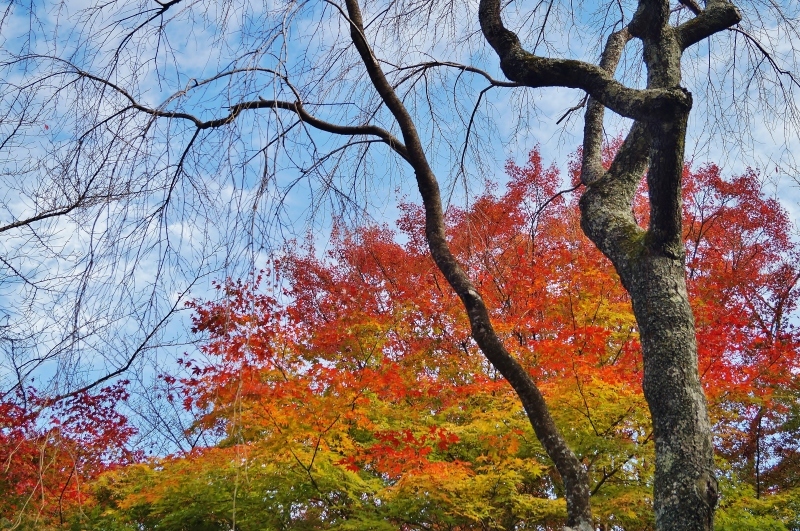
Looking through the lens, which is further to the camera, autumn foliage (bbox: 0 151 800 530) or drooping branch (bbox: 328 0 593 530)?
autumn foliage (bbox: 0 151 800 530)

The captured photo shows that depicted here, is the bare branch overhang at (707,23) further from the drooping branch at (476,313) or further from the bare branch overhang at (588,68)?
the drooping branch at (476,313)

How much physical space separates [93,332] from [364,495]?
500 cm

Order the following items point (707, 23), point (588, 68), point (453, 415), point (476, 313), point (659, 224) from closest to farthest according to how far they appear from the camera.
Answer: point (659, 224) < point (588, 68) < point (707, 23) < point (476, 313) < point (453, 415)

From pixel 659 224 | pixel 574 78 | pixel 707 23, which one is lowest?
pixel 659 224

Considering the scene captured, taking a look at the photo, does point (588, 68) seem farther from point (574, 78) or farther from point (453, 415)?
point (453, 415)

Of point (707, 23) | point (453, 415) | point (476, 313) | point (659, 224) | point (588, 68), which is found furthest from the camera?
point (453, 415)

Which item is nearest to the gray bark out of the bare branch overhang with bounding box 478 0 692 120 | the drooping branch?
the bare branch overhang with bounding box 478 0 692 120

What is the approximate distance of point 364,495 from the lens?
699 centimetres

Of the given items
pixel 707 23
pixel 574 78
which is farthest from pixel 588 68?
pixel 707 23

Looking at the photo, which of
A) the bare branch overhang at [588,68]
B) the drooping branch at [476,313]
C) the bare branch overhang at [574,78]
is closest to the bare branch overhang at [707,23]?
the bare branch overhang at [588,68]

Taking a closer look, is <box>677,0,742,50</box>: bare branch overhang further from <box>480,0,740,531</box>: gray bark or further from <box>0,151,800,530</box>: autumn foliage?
<box>0,151,800,530</box>: autumn foliage

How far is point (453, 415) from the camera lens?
788cm

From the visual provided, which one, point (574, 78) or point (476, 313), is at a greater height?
point (574, 78)

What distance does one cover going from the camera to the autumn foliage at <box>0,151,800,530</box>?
6.02m
